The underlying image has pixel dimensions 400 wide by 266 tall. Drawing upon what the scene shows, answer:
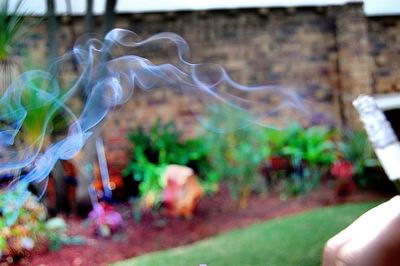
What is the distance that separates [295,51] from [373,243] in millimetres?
3501

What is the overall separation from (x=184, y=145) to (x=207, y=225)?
891mm

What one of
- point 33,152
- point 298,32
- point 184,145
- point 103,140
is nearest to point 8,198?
point 33,152

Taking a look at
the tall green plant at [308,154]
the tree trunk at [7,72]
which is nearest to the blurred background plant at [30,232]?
the tree trunk at [7,72]

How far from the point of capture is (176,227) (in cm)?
434

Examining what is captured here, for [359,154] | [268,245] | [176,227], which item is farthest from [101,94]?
[359,154]

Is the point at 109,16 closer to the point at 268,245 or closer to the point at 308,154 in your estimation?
the point at 308,154

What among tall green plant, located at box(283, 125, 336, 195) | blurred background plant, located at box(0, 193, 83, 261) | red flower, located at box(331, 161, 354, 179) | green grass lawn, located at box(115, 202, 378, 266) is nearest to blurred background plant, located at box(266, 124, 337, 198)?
tall green plant, located at box(283, 125, 336, 195)

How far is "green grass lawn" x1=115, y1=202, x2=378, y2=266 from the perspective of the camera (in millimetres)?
3787

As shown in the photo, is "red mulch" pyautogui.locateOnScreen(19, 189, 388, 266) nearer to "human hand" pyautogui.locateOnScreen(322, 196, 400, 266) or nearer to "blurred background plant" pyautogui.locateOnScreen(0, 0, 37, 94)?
"blurred background plant" pyautogui.locateOnScreen(0, 0, 37, 94)

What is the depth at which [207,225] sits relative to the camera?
441cm

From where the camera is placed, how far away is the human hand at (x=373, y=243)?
8.48 feet

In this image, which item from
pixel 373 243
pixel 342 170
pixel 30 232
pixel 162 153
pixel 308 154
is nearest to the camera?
pixel 373 243

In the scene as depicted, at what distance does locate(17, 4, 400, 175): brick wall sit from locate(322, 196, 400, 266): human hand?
2.78 metres

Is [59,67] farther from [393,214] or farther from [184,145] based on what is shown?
[393,214]
